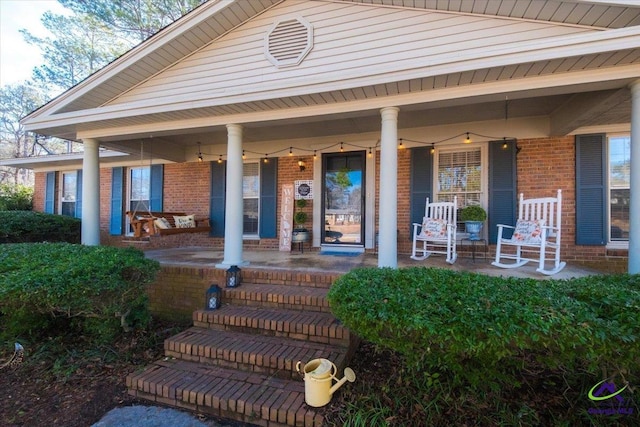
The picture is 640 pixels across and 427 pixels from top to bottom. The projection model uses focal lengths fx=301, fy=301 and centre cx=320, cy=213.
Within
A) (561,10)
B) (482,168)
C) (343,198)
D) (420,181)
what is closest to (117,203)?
(343,198)

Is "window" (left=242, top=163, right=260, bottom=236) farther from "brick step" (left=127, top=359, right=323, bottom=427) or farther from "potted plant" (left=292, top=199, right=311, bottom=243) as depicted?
"brick step" (left=127, top=359, right=323, bottom=427)

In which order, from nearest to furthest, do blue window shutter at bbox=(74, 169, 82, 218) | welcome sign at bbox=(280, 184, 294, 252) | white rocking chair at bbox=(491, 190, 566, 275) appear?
white rocking chair at bbox=(491, 190, 566, 275), welcome sign at bbox=(280, 184, 294, 252), blue window shutter at bbox=(74, 169, 82, 218)

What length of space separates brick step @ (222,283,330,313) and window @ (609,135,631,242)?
5009 mm

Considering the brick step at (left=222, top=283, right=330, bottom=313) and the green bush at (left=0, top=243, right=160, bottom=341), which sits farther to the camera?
the brick step at (left=222, top=283, right=330, bottom=313)

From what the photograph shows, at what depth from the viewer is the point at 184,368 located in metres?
2.70

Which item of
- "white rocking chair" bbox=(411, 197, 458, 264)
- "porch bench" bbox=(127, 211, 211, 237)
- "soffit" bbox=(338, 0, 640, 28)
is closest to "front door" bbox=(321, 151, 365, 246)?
"white rocking chair" bbox=(411, 197, 458, 264)

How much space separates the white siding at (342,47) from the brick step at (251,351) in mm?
2939

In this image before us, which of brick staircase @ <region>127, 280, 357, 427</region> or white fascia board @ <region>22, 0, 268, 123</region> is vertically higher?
white fascia board @ <region>22, 0, 268, 123</region>

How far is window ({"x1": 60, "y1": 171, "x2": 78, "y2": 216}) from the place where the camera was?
8826mm

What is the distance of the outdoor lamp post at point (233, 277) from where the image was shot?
3717mm

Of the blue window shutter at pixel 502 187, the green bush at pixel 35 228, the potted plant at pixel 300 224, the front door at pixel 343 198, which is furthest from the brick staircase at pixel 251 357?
the green bush at pixel 35 228

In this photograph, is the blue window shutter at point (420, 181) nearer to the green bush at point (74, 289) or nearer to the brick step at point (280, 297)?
the brick step at point (280, 297)

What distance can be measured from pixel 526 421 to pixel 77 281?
12.2 feet

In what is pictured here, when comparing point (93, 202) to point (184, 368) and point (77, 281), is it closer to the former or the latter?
point (77, 281)
